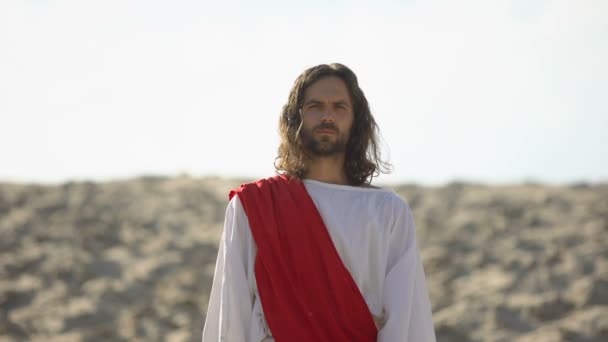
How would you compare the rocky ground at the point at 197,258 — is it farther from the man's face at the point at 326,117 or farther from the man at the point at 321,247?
the man's face at the point at 326,117

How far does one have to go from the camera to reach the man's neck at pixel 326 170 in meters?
4.13

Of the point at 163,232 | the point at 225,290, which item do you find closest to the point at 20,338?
the point at 163,232

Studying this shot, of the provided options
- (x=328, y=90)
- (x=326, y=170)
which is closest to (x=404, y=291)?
(x=326, y=170)

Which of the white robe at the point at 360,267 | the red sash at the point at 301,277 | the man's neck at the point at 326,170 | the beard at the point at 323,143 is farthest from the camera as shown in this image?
the man's neck at the point at 326,170

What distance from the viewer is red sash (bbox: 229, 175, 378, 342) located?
3.73m

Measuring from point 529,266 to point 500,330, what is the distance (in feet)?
7.97

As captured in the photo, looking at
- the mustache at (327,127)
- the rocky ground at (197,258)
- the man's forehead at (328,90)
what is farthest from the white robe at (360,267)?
the rocky ground at (197,258)

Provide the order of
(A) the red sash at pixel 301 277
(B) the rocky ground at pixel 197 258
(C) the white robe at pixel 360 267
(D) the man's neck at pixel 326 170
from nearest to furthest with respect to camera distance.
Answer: (A) the red sash at pixel 301 277
(C) the white robe at pixel 360 267
(D) the man's neck at pixel 326 170
(B) the rocky ground at pixel 197 258

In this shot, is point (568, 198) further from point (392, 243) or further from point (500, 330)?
point (392, 243)

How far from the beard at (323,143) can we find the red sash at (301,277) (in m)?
0.21

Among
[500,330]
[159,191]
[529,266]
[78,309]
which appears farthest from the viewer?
[159,191]

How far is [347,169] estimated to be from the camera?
4191 mm

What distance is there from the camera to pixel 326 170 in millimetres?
4141

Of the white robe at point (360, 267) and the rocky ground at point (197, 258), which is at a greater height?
the white robe at point (360, 267)
